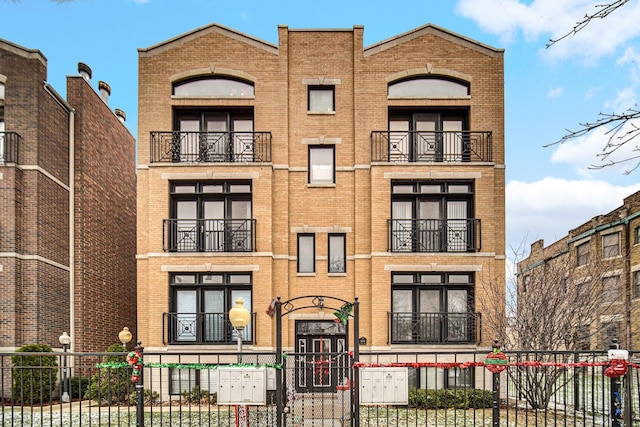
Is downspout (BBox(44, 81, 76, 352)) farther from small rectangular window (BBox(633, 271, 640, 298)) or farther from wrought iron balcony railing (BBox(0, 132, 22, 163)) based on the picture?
small rectangular window (BBox(633, 271, 640, 298))

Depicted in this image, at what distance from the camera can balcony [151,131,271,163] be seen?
19281 millimetres

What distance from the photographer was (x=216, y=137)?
19688mm

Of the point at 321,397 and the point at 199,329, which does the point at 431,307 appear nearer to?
the point at 321,397

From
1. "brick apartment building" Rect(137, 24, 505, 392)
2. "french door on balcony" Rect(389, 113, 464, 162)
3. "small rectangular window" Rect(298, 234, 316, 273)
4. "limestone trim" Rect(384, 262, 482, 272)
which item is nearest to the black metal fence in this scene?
"brick apartment building" Rect(137, 24, 505, 392)

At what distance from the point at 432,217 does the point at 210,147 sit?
7.78 metres

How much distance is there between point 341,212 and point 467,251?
4335 mm

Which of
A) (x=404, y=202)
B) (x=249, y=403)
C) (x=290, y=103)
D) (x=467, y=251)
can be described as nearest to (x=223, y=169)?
(x=290, y=103)

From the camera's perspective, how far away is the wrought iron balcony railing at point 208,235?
742 inches

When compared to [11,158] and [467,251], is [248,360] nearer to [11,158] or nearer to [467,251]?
[467,251]

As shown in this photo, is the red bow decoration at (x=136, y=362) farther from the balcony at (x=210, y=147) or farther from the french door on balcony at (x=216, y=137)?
the balcony at (x=210, y=147)

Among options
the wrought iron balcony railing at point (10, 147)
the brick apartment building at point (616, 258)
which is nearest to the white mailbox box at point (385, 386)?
the wrought iron balcony railing at point (10, 147)

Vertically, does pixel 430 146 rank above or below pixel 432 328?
above

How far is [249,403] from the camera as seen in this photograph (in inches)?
361

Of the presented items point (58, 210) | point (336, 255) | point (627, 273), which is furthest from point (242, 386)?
point (627, 273)
